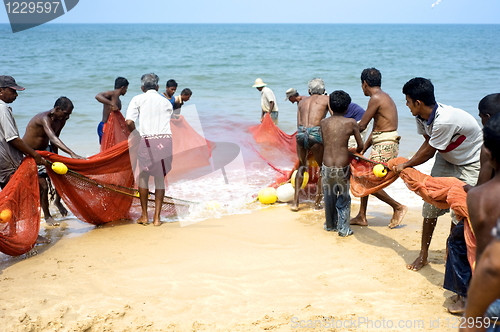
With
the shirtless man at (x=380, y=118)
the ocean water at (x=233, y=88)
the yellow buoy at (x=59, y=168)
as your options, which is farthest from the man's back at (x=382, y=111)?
the yellow buoy at (x=59, y=168)

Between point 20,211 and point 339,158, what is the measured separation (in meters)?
3.66

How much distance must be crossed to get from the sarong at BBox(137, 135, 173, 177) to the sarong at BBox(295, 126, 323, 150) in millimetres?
1878

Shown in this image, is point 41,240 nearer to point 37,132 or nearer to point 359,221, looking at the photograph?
point 37,132

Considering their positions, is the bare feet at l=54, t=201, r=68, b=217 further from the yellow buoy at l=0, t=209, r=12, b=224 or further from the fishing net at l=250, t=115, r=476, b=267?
the fishing net at l=250, t=115, r=476, b=267

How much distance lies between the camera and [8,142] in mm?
4801

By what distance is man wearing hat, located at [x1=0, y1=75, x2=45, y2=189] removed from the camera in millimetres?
4648

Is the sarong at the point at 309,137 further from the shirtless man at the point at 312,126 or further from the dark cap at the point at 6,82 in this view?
the dark cap at the point at 6,82

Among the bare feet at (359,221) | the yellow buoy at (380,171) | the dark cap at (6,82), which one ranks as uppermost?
the dark cap at (6,82)

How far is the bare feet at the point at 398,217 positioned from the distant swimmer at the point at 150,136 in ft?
9.98

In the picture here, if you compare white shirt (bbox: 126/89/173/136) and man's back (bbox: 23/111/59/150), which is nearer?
man's back (bbox: 23/111/59/150)

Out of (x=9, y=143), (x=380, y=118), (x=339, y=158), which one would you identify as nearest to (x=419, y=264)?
(x=339, y=158)

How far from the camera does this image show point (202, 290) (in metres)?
3.80

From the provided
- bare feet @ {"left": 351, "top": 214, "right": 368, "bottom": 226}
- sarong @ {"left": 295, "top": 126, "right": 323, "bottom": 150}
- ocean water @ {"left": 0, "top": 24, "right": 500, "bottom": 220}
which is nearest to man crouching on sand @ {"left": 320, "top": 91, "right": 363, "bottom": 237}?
bare feet @ {"left": 351, "top": 214, "right": 368, "bottom": 226}

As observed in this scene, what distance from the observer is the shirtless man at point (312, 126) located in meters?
5.97
